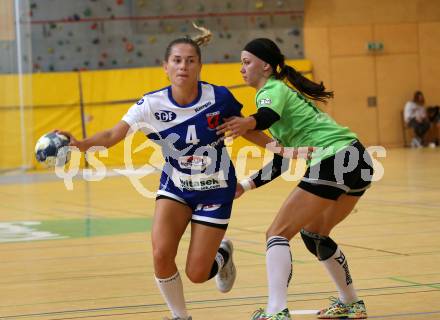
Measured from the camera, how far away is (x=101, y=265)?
8281mm

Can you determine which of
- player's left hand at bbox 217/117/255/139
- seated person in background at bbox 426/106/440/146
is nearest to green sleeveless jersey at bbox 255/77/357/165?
player's left hand at bbox 217/117/255/139

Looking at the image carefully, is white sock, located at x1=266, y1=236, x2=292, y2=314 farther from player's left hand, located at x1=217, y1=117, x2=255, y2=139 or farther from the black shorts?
player's left hand, located at x1=217, y1=117, x2=255, y2=139

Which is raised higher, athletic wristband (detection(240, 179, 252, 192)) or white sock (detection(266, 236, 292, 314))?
athletic wristband (detection(240, 179, 252, 192))

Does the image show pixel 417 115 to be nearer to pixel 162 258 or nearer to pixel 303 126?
pixel 303 126

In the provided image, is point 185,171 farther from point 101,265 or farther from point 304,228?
point 101,265

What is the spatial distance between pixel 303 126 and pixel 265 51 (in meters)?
0.53

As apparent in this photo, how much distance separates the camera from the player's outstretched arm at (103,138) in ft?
17.0

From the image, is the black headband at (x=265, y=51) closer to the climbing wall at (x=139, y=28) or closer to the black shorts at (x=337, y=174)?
the black shorts at (x=337, y=174)

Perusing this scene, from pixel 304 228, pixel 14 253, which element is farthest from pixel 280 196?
pixel 304 228

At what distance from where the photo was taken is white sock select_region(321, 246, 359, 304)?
5.70 m

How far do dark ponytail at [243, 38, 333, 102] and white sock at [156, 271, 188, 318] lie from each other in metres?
1.41

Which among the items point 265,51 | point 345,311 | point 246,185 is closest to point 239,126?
point 265,51

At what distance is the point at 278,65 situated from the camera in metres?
5.72

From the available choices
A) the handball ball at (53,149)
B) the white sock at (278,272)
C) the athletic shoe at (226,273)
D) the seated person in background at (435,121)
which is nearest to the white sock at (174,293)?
the white sock at (278,272)
